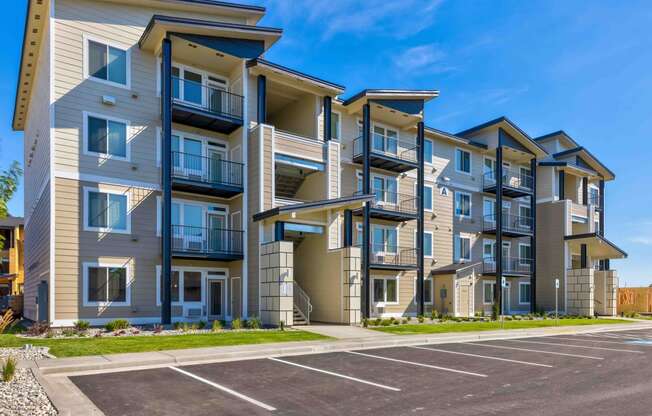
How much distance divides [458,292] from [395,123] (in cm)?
1117

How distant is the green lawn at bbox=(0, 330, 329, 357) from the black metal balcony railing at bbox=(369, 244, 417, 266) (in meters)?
11.9

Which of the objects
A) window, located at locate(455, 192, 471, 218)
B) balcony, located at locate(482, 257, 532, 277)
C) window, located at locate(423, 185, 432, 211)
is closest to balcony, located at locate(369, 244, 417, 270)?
window, located at locate(423, 185, 432, 211)

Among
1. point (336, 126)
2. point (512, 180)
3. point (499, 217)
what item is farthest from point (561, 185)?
point (336, 126)

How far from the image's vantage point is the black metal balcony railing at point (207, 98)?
23031mm

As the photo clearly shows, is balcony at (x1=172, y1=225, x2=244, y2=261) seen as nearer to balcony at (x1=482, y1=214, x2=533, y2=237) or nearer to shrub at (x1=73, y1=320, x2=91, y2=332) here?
shrub at (x1=73, y1=320, x2=91, y2=332)

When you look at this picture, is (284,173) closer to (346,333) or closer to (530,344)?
(346,333)

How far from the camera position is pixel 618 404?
8867mm

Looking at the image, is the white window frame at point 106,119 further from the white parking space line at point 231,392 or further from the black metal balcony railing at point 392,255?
the black metal balcony railing at point 392,255

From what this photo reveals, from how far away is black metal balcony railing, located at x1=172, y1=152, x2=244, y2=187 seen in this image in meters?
23.1

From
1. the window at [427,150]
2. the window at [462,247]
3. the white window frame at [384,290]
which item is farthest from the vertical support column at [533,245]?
the white window frame at [384,290]

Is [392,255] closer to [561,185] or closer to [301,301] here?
[301,301]

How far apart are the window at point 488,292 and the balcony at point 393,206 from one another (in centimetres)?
912

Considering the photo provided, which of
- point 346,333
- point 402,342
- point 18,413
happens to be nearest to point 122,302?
point 346,333

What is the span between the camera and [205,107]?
23.7 meters
